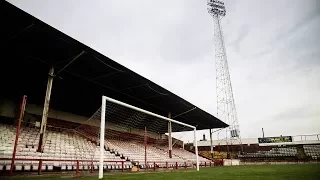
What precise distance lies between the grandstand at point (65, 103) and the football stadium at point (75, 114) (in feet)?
0.14

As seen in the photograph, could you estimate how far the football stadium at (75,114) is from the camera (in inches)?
364

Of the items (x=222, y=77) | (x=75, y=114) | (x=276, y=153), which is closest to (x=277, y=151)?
(x=276, y=153)

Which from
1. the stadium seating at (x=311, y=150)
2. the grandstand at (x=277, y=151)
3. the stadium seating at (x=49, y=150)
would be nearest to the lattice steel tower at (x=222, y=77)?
the grandstand at (x=277, y=151)

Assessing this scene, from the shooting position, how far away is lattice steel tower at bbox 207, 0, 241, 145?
31.4 m

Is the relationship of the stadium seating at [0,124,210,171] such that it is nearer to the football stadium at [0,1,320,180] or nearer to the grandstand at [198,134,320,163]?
the football stadium at [0,1,320,180]

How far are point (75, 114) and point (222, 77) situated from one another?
2078 centimetres

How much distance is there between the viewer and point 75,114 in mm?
21266

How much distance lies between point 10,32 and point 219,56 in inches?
1047

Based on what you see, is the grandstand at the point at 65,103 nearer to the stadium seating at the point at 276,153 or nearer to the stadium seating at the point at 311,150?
the stadium seating at the point at 276,153

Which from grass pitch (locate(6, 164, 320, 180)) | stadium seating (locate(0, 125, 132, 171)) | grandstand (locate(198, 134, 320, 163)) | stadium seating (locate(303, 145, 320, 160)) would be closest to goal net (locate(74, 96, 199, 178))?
stadium seating (locate(0, 125, 132, 171))

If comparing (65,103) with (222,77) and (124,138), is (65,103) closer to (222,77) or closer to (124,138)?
(124,138)

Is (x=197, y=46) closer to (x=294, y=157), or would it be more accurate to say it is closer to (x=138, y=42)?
(x=138, y=42)

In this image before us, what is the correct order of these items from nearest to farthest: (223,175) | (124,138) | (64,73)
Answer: (223,175), (64,73), (124,138)

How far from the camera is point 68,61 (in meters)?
12.8
